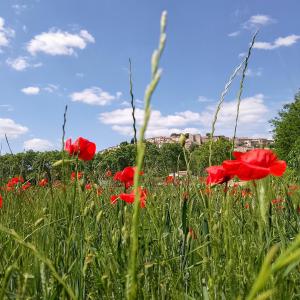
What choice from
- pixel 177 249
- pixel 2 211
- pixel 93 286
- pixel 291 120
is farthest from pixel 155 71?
pixel 291 120

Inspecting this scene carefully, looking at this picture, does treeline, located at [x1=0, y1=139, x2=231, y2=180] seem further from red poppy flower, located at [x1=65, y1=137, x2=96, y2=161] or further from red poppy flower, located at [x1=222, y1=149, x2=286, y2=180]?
red poppy flower, located at [x1=222, y1=149, x2=286, y2=180]

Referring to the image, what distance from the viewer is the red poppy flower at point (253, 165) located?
3.99 ft

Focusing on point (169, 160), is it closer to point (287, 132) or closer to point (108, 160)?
point (108, 160)

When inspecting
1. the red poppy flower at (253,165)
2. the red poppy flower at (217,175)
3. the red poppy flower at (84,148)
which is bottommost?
the red poppy flower at (217,175)

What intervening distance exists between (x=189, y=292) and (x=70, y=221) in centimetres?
50

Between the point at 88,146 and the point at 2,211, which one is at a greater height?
the point at 88,146

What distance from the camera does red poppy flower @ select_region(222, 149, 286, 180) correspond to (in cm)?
122

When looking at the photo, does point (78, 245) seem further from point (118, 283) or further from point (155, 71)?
point (155, 71)

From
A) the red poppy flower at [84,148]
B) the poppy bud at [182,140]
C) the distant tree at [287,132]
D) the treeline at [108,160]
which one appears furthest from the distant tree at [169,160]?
the distant tree at [287,132]

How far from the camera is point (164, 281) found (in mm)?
1526

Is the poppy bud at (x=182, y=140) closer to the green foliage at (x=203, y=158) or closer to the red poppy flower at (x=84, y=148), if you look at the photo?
the green foliage at (x=203, y=158)

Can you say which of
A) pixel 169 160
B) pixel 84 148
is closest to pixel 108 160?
pixel 169 160

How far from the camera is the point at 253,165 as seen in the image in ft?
4.07

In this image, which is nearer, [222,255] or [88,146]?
[222,255]
